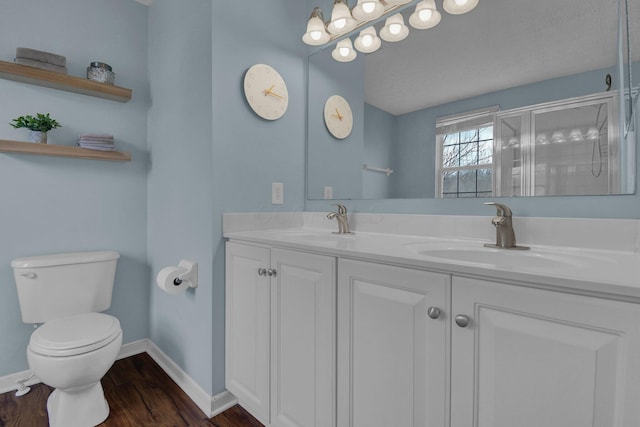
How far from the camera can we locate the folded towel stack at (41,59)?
5.27 feet

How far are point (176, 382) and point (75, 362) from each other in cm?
62

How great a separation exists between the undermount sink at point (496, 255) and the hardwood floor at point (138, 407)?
1140 millimetres

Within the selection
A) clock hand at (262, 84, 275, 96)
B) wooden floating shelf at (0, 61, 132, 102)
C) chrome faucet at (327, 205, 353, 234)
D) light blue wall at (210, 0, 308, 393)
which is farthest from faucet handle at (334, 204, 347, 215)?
wooden floating shelf at (0, 61, 132, 102)

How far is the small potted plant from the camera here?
1643 mm

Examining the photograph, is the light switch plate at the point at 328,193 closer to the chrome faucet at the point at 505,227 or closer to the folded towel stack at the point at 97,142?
the chrome faucet at the point at 505,227

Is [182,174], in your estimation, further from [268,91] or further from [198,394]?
[198,394]

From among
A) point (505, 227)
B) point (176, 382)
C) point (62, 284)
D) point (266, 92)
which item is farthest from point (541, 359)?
point (62, 284)

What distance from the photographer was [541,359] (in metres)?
0.64

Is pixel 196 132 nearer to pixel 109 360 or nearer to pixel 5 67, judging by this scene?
pixel 5 67

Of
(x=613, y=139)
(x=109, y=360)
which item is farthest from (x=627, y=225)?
(x=109, y=360)

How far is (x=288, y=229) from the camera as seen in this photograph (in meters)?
1.78

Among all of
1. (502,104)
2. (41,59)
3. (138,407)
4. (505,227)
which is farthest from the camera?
(41,59)

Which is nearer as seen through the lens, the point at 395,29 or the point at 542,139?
the point at 542,139

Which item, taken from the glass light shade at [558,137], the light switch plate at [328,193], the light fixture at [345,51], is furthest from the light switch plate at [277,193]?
the glass light shade at [558,137]
